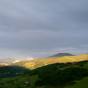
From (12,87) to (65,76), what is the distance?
16415mm

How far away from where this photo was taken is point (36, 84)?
67250 millimetres

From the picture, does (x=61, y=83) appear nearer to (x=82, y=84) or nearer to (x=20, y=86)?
(x=82, y=84)

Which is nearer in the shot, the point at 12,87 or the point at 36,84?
the point at 36,84

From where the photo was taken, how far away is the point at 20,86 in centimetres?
7144

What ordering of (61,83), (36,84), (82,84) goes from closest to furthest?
1. (82,84)
2. (61,83)
3. (36,84)

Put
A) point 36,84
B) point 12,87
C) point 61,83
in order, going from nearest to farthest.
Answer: point 61,83, point 36,84, point 12,87

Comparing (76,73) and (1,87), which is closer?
(76,73)

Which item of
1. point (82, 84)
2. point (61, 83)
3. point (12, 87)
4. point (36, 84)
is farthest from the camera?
point (12, 87)

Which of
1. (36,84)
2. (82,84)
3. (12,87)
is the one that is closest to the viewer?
(82,84)

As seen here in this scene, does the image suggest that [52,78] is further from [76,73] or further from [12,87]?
[12,87]

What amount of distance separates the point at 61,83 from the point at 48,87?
3.04 metres

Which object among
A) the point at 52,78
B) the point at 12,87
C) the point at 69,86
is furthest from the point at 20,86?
the point at 69,86

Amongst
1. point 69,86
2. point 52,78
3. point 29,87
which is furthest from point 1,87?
point 69,86

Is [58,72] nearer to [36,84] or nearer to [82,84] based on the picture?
[36,84]
